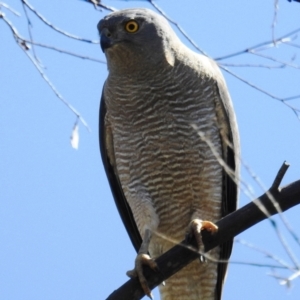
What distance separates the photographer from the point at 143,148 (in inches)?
226

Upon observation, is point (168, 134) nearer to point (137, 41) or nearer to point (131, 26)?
point (137, 41)

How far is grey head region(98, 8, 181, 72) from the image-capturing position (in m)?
5.66

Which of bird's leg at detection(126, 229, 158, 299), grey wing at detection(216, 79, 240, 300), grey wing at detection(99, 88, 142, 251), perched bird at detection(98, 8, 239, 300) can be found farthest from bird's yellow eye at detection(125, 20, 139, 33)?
bird's leg at detection(126, 229, 158, 299)

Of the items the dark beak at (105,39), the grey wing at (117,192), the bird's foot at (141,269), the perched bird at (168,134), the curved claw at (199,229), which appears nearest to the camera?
the curved claw at (199,229)

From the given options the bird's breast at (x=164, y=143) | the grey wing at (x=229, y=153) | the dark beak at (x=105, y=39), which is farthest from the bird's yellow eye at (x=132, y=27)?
the grey wing at (x=229, y=153)

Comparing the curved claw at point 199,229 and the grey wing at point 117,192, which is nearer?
the curved claw at point 199,229

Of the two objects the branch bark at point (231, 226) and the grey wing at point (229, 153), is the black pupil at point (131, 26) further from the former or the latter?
the branch bark at point (231, 226)

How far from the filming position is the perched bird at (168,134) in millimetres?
5652

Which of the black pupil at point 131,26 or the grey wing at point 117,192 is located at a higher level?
the black pupil at point 131,26

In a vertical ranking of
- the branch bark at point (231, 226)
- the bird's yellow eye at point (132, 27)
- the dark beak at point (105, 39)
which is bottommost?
the branch bark at point (231, 226)

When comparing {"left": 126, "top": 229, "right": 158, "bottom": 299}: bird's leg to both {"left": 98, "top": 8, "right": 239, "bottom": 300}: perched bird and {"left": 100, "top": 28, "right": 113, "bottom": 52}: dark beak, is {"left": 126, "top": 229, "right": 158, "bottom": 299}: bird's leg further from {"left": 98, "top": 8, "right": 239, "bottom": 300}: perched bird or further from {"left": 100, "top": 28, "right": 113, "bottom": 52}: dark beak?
{"left": 100, "top": 28, "right": 113, "bottom": 52}: dark beak

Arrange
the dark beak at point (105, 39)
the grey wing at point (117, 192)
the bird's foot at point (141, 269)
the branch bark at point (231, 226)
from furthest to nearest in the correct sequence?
the grey wing at point (117, 192)
the dark beak at point (105, 39)
the bird's foot at point (141, 269)
the branch bark at point (231, 226)

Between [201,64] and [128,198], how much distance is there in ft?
4.21

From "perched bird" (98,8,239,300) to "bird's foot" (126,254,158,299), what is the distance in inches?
18.6
